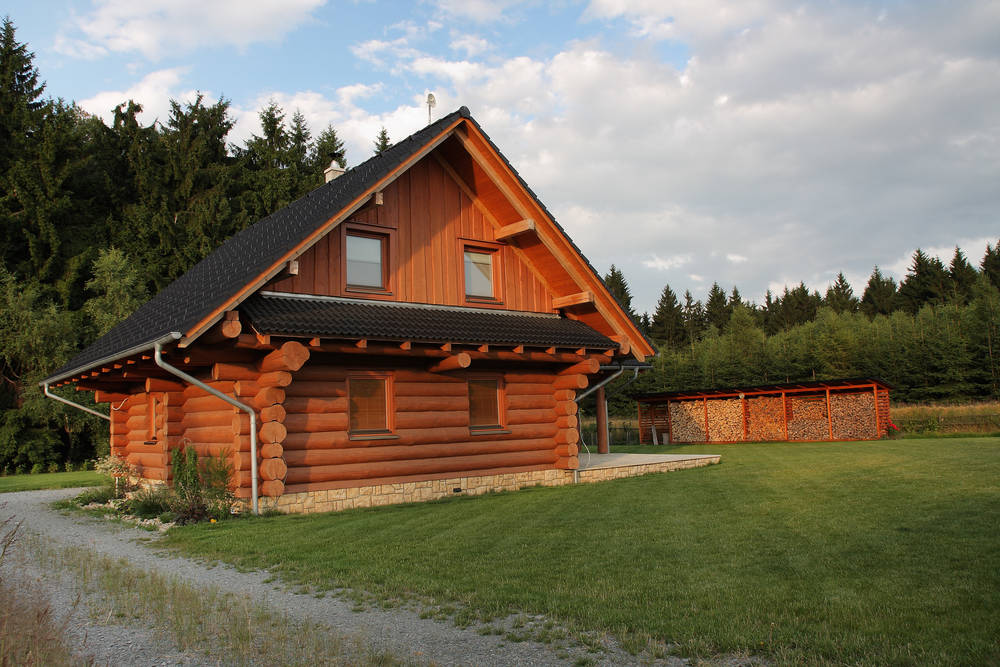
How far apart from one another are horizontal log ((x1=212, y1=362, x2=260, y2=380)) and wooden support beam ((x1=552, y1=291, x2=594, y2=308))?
682cm

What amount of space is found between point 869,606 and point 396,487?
356 inches

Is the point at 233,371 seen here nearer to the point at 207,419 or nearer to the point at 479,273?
the point at 207,419

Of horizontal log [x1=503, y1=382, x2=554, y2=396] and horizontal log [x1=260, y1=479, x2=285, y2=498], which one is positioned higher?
horizontal log [x1=503, y1=382, x2=554, y2=396]

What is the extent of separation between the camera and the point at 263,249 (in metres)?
13.6

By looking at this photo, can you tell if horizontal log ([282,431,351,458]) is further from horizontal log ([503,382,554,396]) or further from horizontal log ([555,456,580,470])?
horizontal log ([555,456,580,470])

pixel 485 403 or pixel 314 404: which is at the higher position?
pixel 314 404

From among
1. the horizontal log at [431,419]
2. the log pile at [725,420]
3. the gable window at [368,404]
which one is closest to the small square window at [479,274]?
the horizontal log at [431,419]

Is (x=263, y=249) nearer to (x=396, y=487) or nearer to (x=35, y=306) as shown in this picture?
(x=396, y=487)

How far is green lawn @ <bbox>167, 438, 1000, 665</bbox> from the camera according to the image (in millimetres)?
4926

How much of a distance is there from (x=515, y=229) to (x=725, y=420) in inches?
885

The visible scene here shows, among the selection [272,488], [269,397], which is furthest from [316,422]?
[272,488]

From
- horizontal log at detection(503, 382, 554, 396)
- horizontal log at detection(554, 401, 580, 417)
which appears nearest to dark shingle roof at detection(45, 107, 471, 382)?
horizontal log at detection(503, 382, 554, 396)

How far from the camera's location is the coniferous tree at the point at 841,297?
2965 inches

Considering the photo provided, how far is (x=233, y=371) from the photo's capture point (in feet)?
38.5
